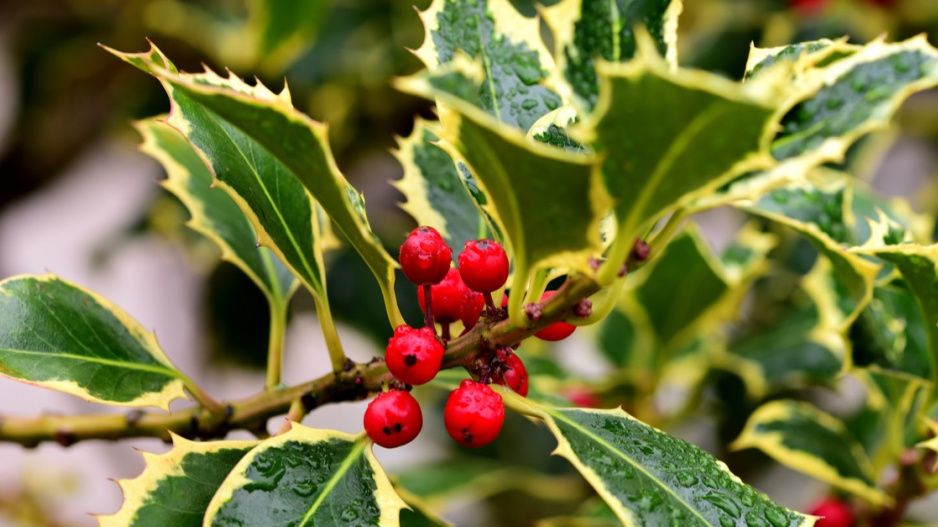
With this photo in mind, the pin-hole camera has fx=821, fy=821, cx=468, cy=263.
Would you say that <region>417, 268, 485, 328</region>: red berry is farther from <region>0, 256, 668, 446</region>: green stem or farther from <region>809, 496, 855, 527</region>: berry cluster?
<region>809, 496, 855, 527</region>: berry cluster

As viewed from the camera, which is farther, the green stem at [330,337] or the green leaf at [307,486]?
the green stem at [330,337]

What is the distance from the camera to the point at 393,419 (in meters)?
0.55

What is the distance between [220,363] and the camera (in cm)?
172

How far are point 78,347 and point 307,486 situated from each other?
0.79 ft

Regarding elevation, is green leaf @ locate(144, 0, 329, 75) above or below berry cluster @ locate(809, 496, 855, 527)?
above

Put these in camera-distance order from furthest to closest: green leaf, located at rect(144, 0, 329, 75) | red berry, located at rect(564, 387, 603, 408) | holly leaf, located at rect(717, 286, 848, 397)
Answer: green leaf, located at rect(144, 0, 329, 75)
red berry, located at rect(564, 387, 603, 408)
holly leaf, located at rect(717, 286, 848, 397)

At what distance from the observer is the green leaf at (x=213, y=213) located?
2.48 feet

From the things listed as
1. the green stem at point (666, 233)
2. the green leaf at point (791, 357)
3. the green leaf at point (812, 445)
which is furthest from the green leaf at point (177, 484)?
the green leaf at point (791, 357)


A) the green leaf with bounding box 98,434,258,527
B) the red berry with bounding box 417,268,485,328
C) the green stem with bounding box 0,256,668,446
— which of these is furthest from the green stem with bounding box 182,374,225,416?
the red berry with bounding box 417,268,485,328

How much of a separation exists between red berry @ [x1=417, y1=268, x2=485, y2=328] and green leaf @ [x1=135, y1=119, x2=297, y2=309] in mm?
227

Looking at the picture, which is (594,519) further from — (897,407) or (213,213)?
(213,213)

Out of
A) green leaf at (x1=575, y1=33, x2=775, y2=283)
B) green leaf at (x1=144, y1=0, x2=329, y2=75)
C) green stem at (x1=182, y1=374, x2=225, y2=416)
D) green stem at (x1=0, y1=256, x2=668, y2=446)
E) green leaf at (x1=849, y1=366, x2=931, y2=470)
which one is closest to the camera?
green leaf at (x1=575, y1=33, x2=775, y2=283)

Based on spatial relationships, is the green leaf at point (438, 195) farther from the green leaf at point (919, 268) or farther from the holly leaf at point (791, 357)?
the holly leaf at point (791, 357)

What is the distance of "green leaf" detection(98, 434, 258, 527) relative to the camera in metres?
0.53
